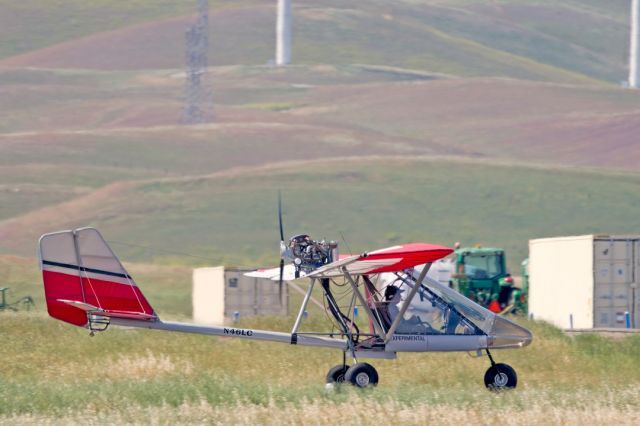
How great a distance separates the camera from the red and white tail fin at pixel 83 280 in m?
18.2

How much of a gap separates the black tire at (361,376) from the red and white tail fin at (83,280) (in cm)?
305

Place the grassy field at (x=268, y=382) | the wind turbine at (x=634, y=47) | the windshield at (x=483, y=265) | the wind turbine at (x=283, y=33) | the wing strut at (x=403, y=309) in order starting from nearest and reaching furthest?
the grassy field at (x=268, y=382)
the wing strut at (x=403, y=309)
the windshield at (x=483, y=265)
the wind turbine at (x=634, y=47)
the wind turbine at (x=283, y=33)

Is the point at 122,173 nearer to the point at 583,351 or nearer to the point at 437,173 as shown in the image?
the point at 437,173

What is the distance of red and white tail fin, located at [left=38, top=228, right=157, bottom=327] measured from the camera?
1817cm

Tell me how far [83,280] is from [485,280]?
28465 millimetres

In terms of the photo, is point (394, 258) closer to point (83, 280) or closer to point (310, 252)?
point (310, 252)

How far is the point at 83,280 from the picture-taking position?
60.3 ft

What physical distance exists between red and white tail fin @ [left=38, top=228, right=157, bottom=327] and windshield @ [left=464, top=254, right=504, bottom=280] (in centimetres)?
2799

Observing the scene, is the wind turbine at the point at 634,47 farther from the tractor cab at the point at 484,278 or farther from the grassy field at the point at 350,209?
the tractor cab at the point at 484,278

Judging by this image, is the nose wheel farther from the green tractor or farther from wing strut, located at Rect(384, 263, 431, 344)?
the green tractor

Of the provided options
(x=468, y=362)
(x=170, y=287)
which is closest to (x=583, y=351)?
(x=468, y=362)

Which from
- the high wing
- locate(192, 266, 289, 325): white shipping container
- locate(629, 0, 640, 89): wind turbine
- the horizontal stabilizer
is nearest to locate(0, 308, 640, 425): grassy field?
the horizontal stabilizer

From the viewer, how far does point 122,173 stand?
98.8 m

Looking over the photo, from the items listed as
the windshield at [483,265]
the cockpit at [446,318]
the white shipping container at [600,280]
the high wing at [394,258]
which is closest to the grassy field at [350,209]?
the windshield at [483,265]
